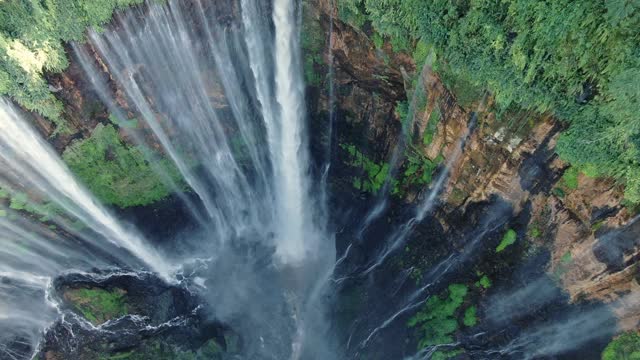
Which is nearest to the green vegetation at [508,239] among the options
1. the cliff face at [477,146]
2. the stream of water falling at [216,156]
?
the cliff face at [477,146]

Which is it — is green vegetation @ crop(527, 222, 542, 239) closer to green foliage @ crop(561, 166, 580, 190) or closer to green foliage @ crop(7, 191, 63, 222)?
green foliage @ crop(561, 166, 580, 190)

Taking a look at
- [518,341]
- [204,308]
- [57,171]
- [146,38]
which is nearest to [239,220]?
[204,308]

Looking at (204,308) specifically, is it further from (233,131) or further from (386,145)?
(386,145)

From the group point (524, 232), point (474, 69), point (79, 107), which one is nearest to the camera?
point (474, 69)

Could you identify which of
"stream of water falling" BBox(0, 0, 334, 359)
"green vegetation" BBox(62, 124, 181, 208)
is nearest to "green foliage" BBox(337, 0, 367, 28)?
"stream of water falling" BBox(0, 0, 334, 359)

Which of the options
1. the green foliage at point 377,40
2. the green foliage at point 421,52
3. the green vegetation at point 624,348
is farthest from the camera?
the green foliage at point 377,40

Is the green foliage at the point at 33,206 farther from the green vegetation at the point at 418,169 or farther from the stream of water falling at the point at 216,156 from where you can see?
the green vegetation at the point at 418,169
